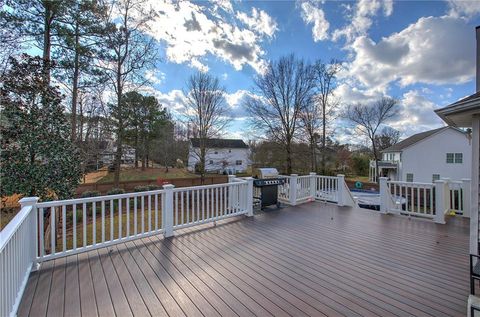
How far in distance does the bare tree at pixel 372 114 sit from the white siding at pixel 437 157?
2967 millimetres

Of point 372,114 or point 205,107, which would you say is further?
point 372,114

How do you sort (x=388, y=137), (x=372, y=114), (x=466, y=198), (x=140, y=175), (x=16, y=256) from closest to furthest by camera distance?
1. (x=16, y=256)
2. (x=466, y=198)
3. (x=140, y=175)
4. (x=372, y=114)
5. (x=388, y=137)

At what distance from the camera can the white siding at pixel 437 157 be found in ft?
61.4

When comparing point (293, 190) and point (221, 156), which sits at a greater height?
point (221, 156)

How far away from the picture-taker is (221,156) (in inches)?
1016

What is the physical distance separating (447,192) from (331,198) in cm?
276

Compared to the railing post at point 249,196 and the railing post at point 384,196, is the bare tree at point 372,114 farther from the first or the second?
the railing post at point 249,196

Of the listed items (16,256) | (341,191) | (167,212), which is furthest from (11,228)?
(341,191)

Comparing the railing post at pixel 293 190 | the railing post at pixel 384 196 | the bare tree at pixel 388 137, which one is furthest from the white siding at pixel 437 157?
the railing post at pixel 293 190

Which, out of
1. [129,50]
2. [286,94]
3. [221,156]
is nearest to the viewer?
[129,50]

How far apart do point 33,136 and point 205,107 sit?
37.9 ft

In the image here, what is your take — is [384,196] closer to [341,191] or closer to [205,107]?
[341,191]

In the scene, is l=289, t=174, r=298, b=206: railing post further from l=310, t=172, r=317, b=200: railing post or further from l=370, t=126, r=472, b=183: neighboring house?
l=370, t=126, r=472, b=183: neighboring house

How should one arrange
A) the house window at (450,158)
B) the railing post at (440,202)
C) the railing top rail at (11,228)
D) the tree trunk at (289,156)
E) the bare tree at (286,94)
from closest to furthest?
1. the railing top rail at (11,228)
2. the railing post at (440,202)
3. the tree trunk at (289,156)
4. the bare tree at (286,94)
5. the house window at (450,158)
